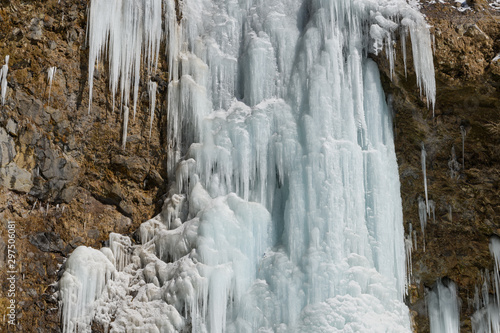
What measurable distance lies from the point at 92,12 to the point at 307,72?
3.14 m

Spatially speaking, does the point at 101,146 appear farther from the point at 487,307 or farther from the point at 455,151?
the point at 487,307

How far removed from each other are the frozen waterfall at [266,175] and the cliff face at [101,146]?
265 mm

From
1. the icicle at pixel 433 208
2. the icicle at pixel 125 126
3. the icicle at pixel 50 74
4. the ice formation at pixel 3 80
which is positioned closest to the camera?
the ice formation at pixel 3 80

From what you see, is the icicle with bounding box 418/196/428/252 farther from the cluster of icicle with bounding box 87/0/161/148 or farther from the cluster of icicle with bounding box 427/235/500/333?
the cluster of icicle with bounding box 87/0/161/148

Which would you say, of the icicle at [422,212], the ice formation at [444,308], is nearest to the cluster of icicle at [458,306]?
the ice formation at [444,308]

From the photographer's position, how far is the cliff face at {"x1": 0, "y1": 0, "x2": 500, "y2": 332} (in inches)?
295

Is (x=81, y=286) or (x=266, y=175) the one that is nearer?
(x=81, y=286)

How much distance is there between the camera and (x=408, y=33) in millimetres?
8016

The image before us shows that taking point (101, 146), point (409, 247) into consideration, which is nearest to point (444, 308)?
point (409, 247)

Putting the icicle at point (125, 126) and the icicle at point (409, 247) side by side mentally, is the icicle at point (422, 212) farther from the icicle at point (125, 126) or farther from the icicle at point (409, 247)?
the icicle at point (125, 126)

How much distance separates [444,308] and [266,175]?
3988 millimetres

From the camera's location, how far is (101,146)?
8.23 meters

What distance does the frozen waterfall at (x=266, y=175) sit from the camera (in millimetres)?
7602

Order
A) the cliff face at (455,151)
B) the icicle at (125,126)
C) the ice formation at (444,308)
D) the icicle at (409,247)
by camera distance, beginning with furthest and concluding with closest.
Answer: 1. the ice formation at (444,308)
2. the icicle at (409,247)
3. the icicle at (125,126)
4. the cliff face at (455,151)
